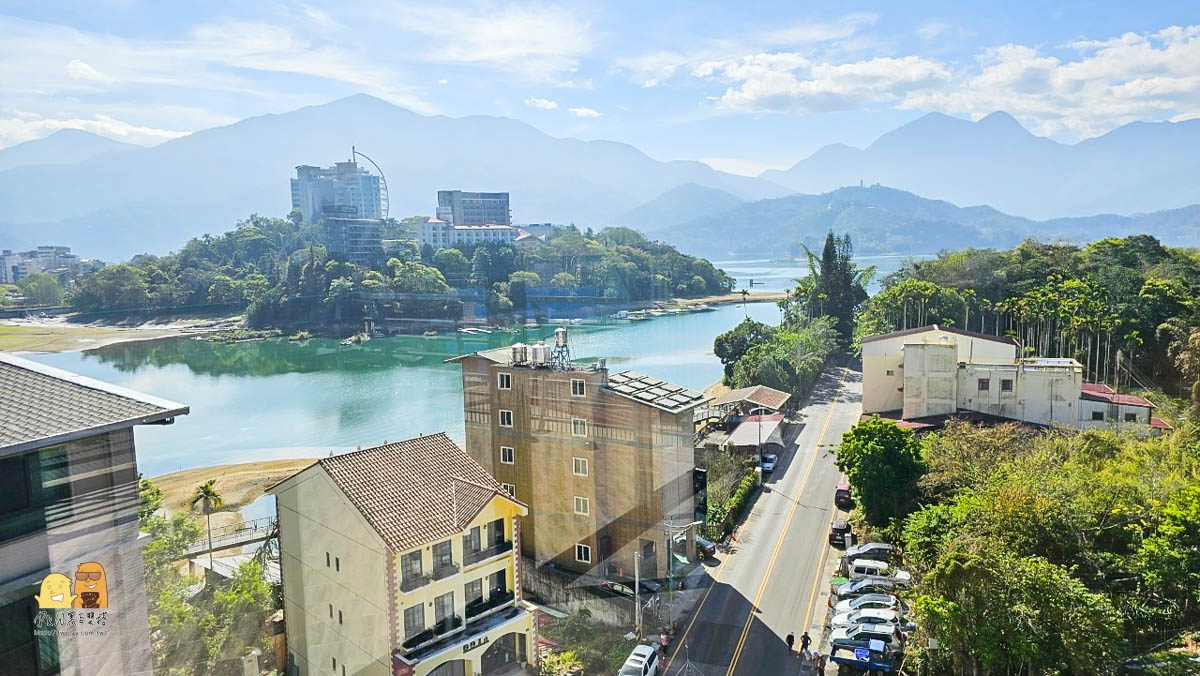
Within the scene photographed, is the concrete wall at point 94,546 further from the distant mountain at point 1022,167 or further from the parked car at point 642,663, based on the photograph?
the distant mountain at point 1022,167

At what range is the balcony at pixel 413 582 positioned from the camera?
3.63m

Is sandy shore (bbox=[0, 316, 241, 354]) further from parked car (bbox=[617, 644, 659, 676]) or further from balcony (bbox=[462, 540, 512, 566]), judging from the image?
parked car (bbox=[617, 644, 659, 676])

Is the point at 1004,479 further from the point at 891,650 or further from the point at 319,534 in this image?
the point at 319,534

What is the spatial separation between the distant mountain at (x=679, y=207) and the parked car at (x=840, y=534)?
56029mm

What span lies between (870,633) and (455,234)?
26440 millimetres

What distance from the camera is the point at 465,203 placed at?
33.6m

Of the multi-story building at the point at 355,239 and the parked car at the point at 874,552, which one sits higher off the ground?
the multi-story building at the point at 355,239

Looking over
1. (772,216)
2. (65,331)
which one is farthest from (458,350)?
(772,216)

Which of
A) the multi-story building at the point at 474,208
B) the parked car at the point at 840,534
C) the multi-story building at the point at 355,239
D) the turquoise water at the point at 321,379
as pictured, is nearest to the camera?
the parked car at the point at 840,534

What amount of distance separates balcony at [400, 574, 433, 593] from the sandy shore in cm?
212

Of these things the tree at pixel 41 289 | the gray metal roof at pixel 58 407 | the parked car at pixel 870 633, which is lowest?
the parked car at pixel 870 633

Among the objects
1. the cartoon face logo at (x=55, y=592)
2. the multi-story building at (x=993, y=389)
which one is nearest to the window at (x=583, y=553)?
the cartoon face logo at (x=55, y=592)

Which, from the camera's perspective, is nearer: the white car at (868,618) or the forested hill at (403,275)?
the white car at (868,618)

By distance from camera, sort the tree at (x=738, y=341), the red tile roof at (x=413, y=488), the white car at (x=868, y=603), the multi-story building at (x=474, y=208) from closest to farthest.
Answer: the red tile roof at (x=413, y=488) < the white car at (x=868, y=603) < the tree at (x=738, y=341) < the multi-story building at (x=474, y=208)
